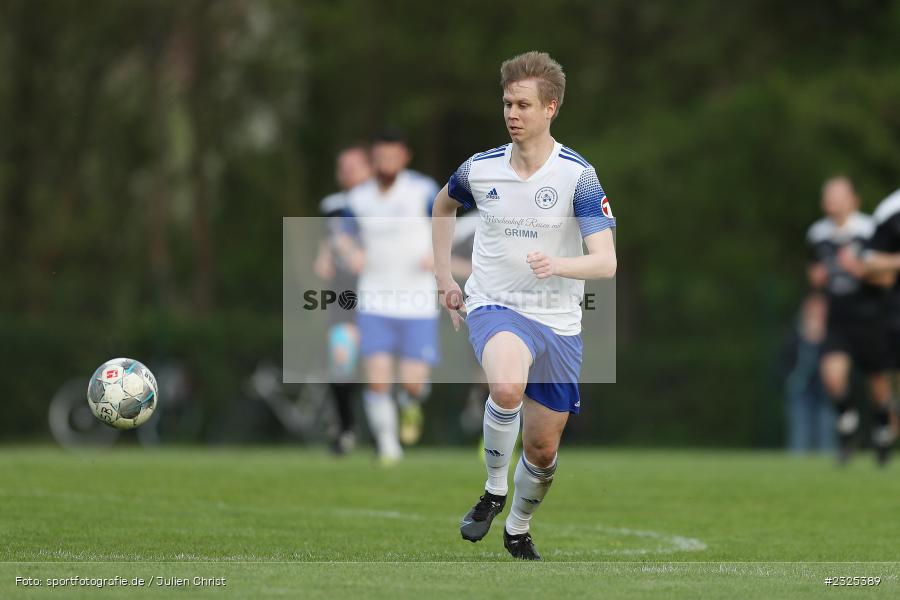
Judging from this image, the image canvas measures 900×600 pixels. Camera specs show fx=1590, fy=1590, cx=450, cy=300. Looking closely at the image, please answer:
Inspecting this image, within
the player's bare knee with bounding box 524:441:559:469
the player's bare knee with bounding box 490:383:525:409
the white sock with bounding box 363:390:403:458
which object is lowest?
the white sock with bounding box 363:390:403:458

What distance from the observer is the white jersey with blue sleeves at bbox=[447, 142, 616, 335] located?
7531 mm

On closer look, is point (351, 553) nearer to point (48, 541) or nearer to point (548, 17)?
point (48, 541)

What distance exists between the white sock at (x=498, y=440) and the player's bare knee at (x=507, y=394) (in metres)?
0.07

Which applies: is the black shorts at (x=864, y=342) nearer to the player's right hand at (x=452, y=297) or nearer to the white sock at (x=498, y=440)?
the player's right hand at (x=452, y=297)

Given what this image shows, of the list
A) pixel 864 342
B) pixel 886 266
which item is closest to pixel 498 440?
pixel 886 266

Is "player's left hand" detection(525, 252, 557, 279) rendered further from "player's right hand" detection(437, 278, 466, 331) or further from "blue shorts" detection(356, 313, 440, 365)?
"blue shorts" detection(356, 313, 440, 365)

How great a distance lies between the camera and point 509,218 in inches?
301

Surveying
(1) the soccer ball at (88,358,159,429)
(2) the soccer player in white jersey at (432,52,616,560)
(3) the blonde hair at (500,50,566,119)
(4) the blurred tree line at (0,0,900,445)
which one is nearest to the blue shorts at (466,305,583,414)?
(2) the soccer player in white jersey at (432,52,616,560)

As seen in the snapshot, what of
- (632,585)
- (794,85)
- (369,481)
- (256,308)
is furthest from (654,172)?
(632,585)

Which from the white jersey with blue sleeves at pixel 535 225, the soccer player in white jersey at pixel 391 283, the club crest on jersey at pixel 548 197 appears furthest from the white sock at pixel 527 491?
the soccer player in white jersey at pixel 391 283

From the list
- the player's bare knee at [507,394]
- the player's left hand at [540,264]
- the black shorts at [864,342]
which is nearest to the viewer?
the player's left hand at [540,264]

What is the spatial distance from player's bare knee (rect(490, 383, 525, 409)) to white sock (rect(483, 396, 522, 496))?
69mm

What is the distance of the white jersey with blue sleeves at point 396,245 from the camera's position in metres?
13.9

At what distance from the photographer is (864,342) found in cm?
1491
